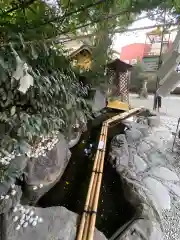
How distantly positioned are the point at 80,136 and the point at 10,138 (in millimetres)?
1650

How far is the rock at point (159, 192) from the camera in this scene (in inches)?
66.4

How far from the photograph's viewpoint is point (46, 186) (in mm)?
1692

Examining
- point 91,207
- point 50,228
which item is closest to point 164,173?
point 91,207

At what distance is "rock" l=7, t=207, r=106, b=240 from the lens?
45.9 inches

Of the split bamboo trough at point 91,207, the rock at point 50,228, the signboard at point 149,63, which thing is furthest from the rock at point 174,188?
the signboard at point 149,63

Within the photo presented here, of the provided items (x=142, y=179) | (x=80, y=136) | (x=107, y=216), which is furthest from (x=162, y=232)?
(x=80, y=136)

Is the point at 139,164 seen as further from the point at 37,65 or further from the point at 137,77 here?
the point at 137,77

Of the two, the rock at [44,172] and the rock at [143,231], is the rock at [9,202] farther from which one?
the rock at [143,231]

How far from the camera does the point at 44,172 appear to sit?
5.53 ft

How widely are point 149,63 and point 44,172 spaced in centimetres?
429

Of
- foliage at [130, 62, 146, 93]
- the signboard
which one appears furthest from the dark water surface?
the signboard

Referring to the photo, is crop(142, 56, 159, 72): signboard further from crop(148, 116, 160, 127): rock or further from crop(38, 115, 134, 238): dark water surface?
crop(38, 115, 134, 238): dark water surface

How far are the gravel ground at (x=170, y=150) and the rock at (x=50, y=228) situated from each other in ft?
1.92

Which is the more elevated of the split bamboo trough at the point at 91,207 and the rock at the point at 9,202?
the rock at the point at 9,202
